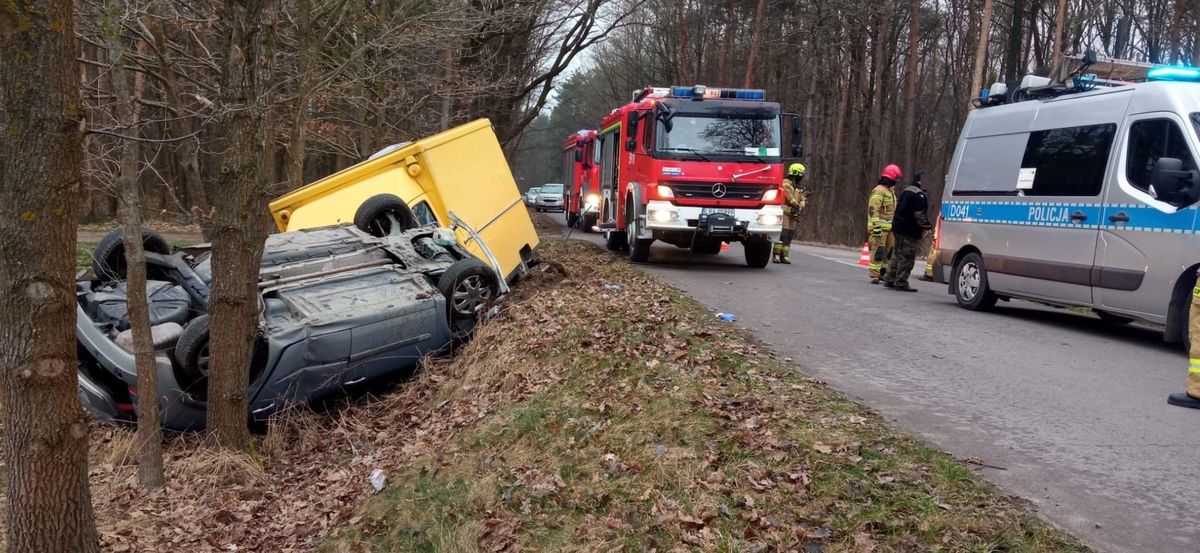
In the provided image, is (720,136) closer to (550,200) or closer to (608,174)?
(608,174)

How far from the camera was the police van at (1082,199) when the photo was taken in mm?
7637

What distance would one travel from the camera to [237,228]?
669 cm

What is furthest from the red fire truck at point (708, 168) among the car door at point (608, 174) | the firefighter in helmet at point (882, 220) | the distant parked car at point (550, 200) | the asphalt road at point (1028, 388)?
the distant parked car at point (550, 200)

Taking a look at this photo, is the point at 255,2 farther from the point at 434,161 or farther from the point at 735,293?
the point at 735,293

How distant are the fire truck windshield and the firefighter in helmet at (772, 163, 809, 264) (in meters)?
2.45

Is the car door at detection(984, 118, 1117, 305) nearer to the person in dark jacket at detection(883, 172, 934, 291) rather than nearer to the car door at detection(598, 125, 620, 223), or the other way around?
the person in dark jacket at detection(883, 172, 934, 291)

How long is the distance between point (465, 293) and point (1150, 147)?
20.6 feet

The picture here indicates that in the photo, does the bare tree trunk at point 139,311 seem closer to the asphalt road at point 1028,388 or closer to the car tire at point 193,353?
the car tire at point 193,353

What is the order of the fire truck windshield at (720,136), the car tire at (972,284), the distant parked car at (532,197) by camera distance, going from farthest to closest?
the distant parked car at (532,197) < the fire truck windshield at (720,136) < the car tire at (972,284)

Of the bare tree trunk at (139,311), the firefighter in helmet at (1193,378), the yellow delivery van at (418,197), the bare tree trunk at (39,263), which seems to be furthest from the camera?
the yellow delivery van at (418,197)

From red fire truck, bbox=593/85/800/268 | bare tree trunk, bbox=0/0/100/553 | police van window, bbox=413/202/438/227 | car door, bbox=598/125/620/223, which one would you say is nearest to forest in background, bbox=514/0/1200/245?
car door, bbox=598/125/620/223

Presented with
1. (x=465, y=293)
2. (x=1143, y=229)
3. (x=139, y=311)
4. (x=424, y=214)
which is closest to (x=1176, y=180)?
(x=1143, y=229)

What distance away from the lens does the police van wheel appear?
10.1m

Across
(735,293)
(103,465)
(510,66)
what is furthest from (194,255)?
(510,66)
